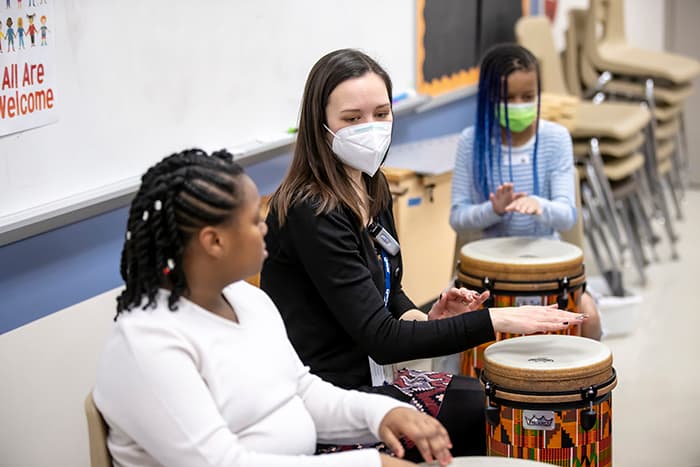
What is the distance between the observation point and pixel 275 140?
3.57 m

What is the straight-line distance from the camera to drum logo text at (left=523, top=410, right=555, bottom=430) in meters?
2.06

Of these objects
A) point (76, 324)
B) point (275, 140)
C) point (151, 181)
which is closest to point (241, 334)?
point (151, 181)

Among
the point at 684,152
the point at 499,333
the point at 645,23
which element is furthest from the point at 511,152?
the point at 645,23

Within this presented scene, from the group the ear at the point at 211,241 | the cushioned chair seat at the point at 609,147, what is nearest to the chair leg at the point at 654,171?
the cushioned chair seat at the point at 609,147

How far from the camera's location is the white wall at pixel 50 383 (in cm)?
235

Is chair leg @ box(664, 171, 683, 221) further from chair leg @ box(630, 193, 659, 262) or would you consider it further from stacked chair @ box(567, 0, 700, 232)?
chair leg @ box(630, 193, 659, 262)

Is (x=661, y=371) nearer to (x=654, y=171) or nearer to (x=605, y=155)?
(x=605, y=155)

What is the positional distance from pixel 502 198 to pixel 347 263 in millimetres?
919

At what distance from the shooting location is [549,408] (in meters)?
2.05

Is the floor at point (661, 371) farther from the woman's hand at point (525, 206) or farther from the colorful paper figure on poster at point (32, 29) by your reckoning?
the colorful paper figure on poster at point (32, 29)

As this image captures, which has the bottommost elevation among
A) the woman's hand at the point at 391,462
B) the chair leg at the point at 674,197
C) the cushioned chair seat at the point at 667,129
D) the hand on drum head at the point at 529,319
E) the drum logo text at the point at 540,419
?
the chair leg at the point at 674,197

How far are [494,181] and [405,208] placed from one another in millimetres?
707

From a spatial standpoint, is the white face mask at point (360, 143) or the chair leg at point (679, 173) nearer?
the white face mask at point (360, 143)

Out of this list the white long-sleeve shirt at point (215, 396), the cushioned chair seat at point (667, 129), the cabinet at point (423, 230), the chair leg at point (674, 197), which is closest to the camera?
the white long-sleeve shirt at point (215, 396)
